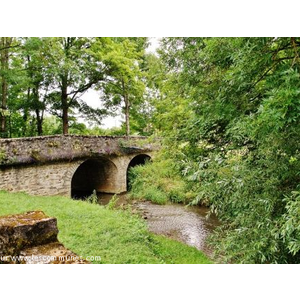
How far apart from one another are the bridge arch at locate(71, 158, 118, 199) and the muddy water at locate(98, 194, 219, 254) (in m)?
1.19

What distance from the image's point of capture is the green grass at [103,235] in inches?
172

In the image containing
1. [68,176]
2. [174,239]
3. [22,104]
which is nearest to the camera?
[22,104]

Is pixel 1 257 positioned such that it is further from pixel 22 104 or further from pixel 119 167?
pixel 119 167

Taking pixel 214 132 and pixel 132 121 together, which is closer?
pixel 214 132

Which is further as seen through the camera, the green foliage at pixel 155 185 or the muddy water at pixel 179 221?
the green foliage at pixel 155 185

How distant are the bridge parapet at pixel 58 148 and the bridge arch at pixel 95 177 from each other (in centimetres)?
98

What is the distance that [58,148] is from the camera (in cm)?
826

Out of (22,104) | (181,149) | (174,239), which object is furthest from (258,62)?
(174,239)

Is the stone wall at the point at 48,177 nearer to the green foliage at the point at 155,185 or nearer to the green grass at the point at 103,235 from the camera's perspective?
the green grass at the point at 103,235

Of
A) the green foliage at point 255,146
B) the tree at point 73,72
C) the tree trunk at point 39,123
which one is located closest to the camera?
the green foliage at point 255,146

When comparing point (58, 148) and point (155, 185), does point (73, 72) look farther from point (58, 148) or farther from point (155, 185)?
point (155, 185)

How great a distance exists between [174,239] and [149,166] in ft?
17.3

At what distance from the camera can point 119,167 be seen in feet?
36.8

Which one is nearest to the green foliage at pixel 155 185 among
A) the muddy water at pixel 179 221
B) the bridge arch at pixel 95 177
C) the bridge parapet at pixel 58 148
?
the muddy water at pixel 179 221
